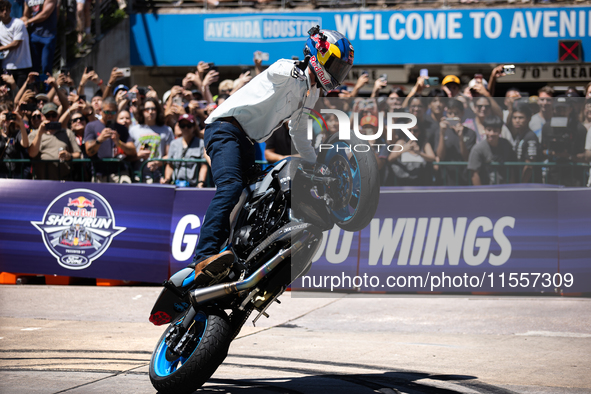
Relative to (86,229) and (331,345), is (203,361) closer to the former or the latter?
(331,345)

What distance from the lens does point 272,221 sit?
13.9ft

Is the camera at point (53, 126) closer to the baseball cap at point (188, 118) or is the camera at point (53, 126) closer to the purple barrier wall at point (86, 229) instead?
the purple barrier wall at point (86, 229)

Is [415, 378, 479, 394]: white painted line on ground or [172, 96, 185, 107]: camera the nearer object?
[415, 378, 479, 394]: white painted line on ground

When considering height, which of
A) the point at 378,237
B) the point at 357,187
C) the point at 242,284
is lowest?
the point at 378,237

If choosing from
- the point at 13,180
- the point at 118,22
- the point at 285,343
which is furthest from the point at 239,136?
the point at 118,22

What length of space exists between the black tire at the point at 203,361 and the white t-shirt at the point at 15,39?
1040cm

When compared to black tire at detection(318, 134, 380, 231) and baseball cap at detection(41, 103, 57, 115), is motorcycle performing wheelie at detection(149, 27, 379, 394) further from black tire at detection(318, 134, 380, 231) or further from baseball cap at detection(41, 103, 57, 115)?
baseball cap at detection(41, 103, 57, 115)

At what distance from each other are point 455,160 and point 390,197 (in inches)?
40.1

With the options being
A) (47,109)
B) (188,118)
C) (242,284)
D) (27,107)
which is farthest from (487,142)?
(27,107)

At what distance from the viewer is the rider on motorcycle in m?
4.17

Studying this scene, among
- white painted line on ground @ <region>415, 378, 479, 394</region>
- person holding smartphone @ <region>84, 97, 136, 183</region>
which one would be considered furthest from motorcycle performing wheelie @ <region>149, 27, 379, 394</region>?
person holding smartphone @ <region>84, 97, 136, 183</region>

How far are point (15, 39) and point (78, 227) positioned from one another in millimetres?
5555

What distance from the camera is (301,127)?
4.52 m

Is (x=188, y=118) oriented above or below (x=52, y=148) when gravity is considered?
above
